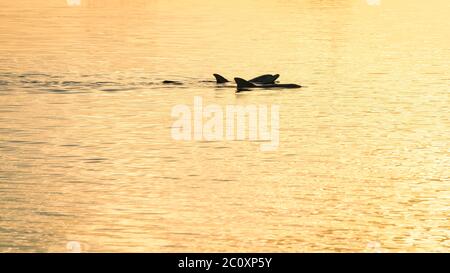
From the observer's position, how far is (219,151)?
3045 cm

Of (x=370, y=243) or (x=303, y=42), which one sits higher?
(x=303, y=42)

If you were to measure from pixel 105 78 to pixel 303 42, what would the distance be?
60.7 feet

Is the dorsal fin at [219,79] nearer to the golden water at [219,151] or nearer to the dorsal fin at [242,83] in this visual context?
the golden water at [219,151]

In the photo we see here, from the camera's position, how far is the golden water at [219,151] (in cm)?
2273

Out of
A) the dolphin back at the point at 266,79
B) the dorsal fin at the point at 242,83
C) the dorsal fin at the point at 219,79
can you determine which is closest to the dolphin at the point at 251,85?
the dorsal fin at the point at 242,83

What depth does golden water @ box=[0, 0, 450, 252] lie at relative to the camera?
22734 millimetres

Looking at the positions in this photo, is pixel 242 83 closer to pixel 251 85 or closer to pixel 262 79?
pixel 251 85

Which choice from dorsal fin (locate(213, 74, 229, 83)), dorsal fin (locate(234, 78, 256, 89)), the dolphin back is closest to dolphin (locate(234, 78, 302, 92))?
dorsal fin (locate(234, 78, 256, 89))

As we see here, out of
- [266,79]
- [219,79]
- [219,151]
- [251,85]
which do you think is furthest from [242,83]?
A: [219,151]

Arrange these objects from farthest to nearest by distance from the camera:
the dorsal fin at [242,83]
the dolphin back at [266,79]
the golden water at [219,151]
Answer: the dolphin back at [266,79]
the dorsal fin at [242,83]
the golden water at [219,151]

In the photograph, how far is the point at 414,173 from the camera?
27844mm
